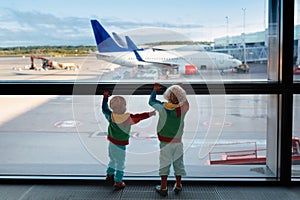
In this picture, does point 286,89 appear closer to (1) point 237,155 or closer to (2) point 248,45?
(2) point 248,45

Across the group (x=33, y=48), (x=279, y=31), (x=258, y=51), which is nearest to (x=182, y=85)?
(x=258, y=51)

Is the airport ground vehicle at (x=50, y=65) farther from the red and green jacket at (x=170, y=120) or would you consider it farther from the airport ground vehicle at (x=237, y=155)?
the airport ground vehicle at (x=237, y=155)

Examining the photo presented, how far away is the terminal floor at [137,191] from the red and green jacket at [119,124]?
0.40 metres

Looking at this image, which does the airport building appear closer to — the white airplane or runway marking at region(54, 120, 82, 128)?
the white airplane

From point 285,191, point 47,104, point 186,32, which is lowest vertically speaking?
point 285,191

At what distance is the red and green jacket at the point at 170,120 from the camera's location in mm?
2404

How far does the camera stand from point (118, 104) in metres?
2.47

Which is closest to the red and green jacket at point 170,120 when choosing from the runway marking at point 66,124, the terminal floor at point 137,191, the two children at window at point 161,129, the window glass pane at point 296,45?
the two children at window at point 161,129

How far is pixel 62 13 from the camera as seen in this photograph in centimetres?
272

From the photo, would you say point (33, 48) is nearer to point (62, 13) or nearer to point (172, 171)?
point (62, 13)

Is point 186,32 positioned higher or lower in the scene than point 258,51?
higher

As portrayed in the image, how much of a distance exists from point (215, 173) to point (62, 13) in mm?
1911

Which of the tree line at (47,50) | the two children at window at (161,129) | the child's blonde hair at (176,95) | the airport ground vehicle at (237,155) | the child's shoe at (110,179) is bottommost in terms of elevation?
the child's shoe at (110,179)

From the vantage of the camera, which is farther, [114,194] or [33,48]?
[33,48]
